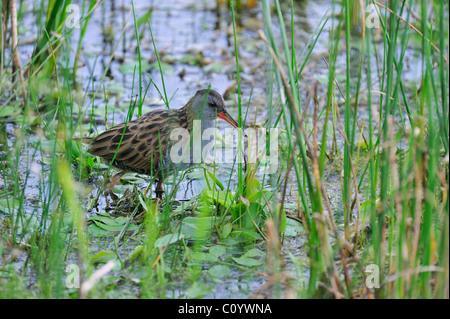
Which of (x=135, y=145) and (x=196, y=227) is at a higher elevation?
(x=135, y=145)

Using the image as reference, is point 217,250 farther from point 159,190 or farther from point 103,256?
point 159,190

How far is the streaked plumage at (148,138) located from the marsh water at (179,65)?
187 mm

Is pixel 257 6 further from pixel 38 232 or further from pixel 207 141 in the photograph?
pixel 38 232

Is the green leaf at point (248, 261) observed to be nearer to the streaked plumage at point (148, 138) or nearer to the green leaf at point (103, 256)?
the green leaf at point (103, 256)

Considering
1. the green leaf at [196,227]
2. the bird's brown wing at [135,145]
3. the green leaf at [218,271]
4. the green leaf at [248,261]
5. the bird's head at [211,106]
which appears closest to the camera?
the green leaf at [218,271]

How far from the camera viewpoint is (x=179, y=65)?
637 centimetres

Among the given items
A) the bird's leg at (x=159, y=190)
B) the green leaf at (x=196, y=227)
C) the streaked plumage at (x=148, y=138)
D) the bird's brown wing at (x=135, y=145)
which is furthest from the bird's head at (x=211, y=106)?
the green leaf at (x=196, y=227)

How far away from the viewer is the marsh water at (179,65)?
4.27m

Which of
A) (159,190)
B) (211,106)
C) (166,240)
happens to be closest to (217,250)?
(166,240)

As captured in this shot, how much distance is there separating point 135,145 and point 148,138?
10 cm

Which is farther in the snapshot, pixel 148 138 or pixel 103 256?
pixel 148 138
